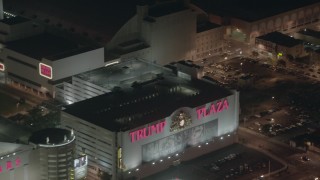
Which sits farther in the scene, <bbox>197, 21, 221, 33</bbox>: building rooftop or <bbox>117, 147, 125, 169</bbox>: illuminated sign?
<bbox>197, 21, 221, 33</bbox>: building rooftop

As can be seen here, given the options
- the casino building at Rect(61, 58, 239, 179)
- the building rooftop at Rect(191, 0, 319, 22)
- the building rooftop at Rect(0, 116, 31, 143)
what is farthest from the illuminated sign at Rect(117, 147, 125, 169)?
the building rooftop at Rect(191, 0, 319, 22)

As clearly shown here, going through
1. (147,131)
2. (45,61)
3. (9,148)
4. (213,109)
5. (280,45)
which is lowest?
(147,131)

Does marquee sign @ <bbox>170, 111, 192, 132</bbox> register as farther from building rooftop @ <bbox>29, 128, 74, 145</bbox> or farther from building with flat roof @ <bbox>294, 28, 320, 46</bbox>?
building with flat roof @ <bbox>294, 28, 320, 46</bbox>

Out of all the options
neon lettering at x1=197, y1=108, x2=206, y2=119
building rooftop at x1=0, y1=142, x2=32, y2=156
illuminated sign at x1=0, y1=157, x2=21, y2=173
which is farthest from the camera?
neon lettering at x1=197, y1=108, x2=206, y2=119

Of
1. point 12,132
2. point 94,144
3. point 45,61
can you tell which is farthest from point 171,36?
point 12,132

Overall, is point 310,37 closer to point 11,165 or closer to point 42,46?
point 42,46

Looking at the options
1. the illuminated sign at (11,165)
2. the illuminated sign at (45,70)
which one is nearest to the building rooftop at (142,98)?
the illuminated sign at (45,70)
